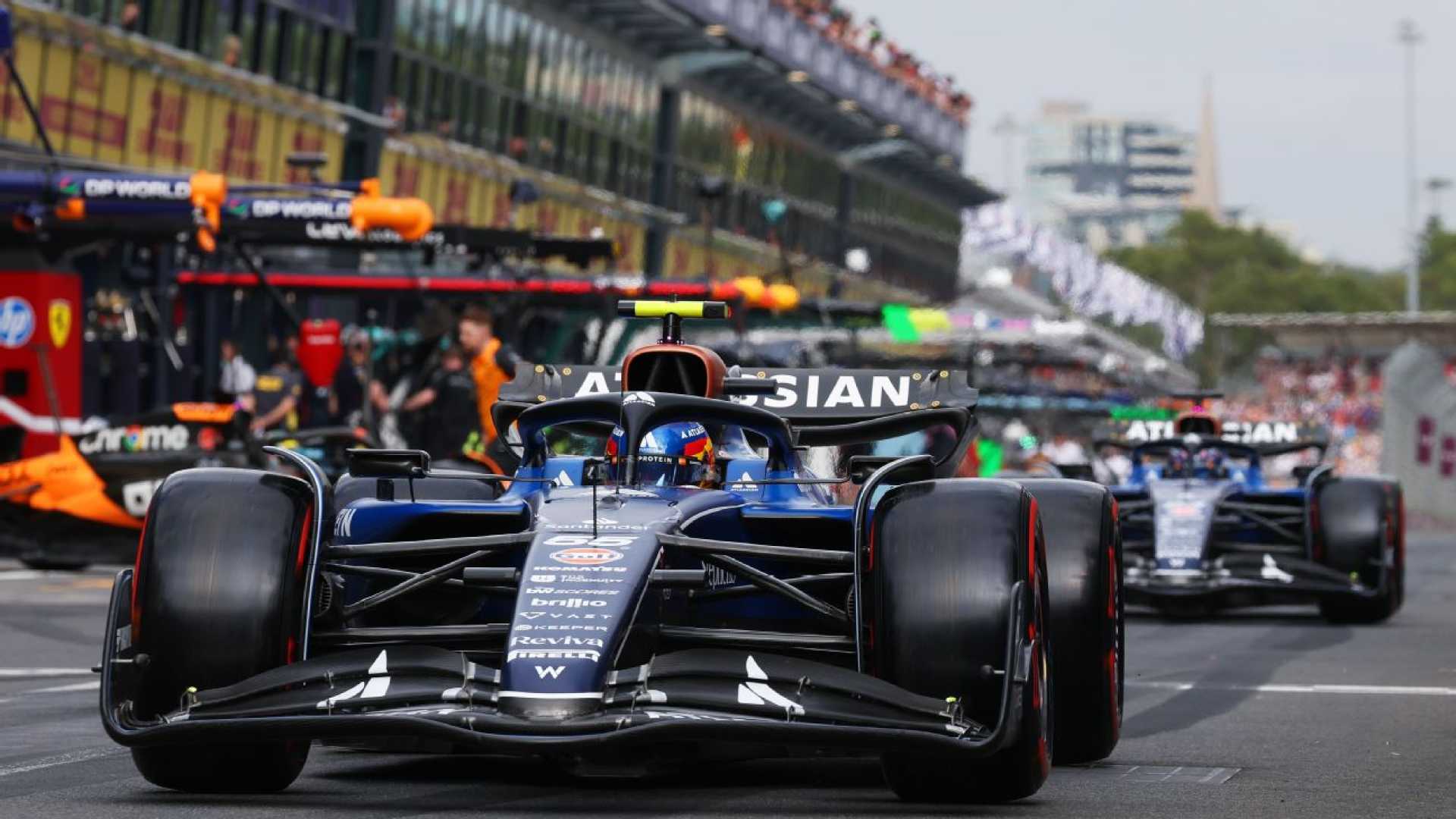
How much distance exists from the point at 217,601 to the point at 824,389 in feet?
12.4

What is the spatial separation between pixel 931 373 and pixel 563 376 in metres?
1.46

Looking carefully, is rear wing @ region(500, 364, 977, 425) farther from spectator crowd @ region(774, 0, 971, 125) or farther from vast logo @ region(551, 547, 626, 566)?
spectator crowd @ region(774, 0, 971, 125)

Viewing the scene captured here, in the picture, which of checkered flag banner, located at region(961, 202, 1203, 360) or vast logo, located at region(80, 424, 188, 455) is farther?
checkered flag banner, located at region(961, 202, 1203, 360)

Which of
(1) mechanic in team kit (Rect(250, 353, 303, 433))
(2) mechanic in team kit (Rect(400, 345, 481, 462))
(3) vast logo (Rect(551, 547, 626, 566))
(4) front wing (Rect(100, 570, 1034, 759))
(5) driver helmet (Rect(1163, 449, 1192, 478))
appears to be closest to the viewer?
(4) front wing (Rect(100, 570, 1034, 759))

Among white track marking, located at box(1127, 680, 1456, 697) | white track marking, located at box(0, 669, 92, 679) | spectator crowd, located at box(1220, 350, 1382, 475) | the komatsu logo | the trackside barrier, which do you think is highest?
spectator crowd, located at box(1220, 350, 1382, 475)

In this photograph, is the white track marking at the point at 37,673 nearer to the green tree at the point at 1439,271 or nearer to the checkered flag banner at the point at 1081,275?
the checkered flag banner at the point at 1081,275

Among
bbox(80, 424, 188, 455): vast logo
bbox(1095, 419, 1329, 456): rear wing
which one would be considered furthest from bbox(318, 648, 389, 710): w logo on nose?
bbox(1095, 419, 1329, 456): rear wing

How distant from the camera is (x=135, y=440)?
20.7 m

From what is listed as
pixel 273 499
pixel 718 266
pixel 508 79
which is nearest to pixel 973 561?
pixel 273 499

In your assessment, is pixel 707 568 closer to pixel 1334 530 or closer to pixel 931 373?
pixel 931 373

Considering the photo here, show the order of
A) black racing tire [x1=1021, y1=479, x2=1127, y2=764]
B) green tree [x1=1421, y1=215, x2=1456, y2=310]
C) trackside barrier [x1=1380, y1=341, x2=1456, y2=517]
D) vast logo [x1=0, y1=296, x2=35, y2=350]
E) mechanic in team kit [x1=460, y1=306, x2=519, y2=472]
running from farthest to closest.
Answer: green tree [x1=1421, y1=215, x2=1456, y2=310] → trackside barrier [x1=1380, y1=341, x2=1456, y2=517] → vast logo [x1=0, y1=296, x2=35, y2=350] → mechanic in team kit [x1=460, y1=306, x2=519, y2=472] → black racing tire [x1=1021, y1=479, x2=1127, y2=764]

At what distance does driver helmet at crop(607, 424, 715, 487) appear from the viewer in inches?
352

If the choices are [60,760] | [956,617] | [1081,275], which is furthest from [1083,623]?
[1081,275]

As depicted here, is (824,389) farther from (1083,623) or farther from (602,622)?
(602,622)
